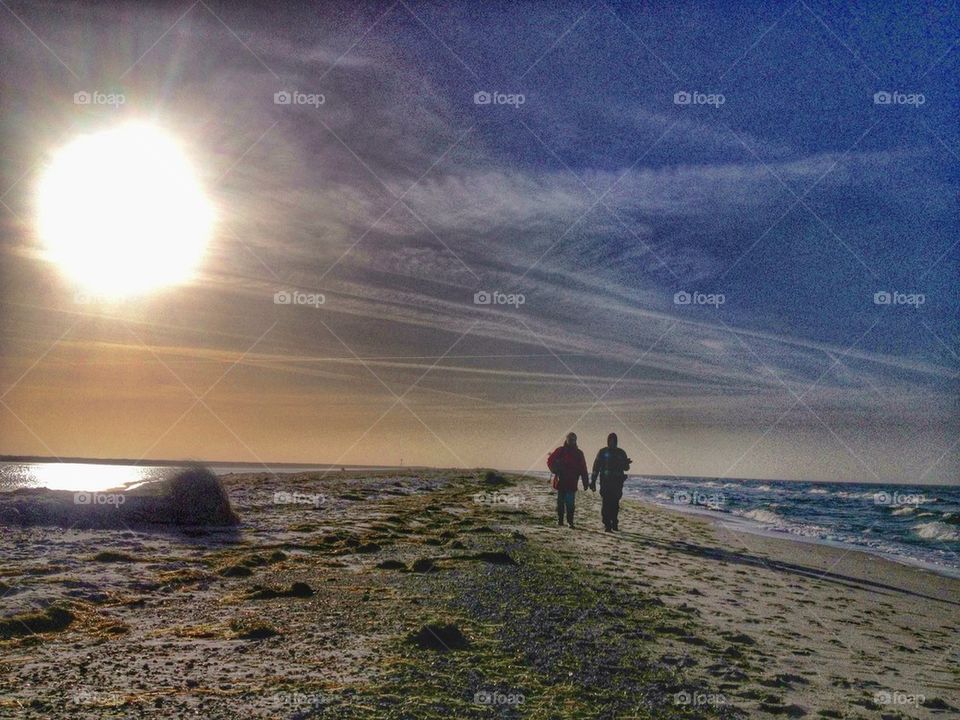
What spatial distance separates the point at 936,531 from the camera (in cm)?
2891

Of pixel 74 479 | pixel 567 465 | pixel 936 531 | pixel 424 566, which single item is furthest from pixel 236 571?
pixel 74 479

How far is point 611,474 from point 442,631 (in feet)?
38.1

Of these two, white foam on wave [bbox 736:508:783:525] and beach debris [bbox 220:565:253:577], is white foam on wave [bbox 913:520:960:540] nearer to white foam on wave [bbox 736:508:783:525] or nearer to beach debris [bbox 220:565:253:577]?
white foam on wave [bbox 736:508:783:525]

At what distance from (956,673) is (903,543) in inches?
807

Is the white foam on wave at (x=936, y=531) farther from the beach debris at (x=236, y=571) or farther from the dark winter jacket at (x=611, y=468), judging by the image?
the beach debris at (x=236, y=571)

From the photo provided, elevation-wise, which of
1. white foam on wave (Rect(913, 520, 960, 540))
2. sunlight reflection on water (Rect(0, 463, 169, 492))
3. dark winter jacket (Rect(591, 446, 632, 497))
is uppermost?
dark winter jacket (Rect(591, 446, 632, 497))

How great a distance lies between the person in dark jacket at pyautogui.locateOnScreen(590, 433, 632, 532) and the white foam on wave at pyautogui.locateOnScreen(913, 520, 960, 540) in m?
16.3

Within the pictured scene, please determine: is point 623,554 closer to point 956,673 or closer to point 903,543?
point 956,673

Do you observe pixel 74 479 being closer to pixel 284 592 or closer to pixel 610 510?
pixel 610 510

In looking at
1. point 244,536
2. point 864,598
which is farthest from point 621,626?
point 244,536

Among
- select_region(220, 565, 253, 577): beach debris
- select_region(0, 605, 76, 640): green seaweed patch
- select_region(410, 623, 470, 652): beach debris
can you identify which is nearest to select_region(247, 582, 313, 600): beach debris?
select_region(220, 565, 253, 577): beach debris

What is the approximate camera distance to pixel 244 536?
1463 centimetres

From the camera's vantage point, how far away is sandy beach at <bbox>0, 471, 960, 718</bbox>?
18.6 feet

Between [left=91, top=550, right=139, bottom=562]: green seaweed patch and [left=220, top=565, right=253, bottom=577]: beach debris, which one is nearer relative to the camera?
[left=220, top=565, right=253, bottom=577]: beach debris
